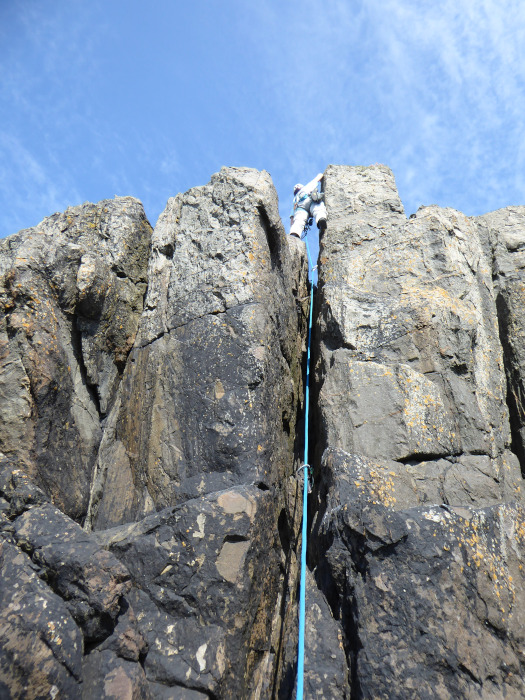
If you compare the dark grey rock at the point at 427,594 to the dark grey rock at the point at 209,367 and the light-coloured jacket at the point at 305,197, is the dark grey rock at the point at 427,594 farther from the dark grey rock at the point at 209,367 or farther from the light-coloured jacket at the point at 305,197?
the light-coloured jacket at the point at 305,197

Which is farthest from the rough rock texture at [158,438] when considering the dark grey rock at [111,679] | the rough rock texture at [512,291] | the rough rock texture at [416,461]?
the rough rock texture at [512,291]

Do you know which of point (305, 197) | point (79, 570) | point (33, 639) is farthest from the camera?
point (305, 197)

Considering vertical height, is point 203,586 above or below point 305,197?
below

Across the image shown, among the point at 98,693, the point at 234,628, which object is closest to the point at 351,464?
the point at 234,628

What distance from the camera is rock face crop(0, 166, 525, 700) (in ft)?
16.0

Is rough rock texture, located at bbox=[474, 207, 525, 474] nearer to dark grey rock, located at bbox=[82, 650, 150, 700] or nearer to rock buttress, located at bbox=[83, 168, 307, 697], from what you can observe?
rock buttress, located at bbox=[83, 168, 307, 697]

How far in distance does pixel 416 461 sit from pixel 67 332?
198 inches

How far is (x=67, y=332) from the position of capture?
754 centimetres

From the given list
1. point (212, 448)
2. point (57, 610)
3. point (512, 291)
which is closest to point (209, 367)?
point (212, 448)

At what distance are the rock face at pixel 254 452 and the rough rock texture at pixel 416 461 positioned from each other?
0.09 ft

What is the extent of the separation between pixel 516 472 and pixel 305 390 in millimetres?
3269

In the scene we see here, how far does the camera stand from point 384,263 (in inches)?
329

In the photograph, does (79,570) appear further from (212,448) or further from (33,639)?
(212,448)

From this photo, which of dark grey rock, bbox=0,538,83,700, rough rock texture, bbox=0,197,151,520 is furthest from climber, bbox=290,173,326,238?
dark grey rock, bbox=0,538,83,700
